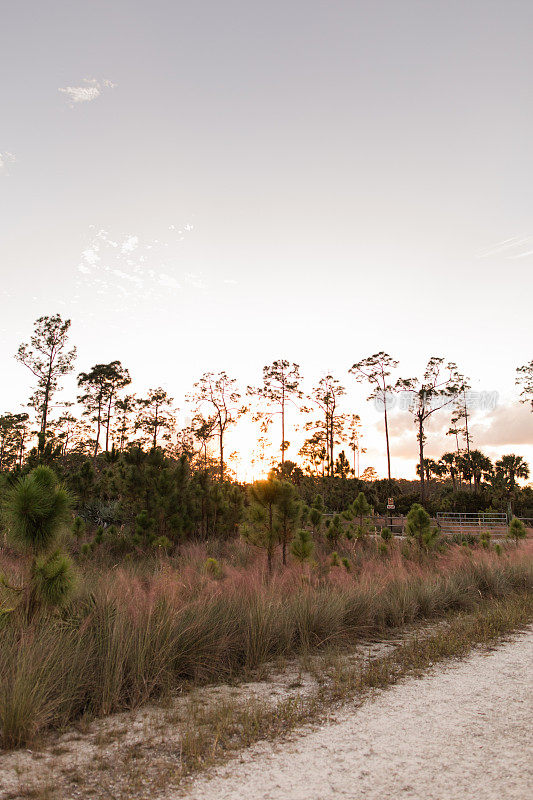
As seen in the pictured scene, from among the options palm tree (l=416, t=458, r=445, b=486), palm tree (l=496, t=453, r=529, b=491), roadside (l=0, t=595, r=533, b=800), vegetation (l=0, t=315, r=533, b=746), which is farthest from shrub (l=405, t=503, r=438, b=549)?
palm tree (l=416, t=458, r=445, b=486)

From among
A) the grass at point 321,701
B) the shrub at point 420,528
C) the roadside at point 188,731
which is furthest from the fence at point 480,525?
the roadside at point 188,731

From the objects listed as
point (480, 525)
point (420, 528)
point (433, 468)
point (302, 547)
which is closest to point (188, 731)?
point (302, 547)

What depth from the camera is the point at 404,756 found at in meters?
3.12

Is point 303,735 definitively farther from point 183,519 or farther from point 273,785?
point 183,519

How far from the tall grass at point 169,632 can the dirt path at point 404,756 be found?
50.3 inches

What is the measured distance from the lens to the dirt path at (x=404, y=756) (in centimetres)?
269

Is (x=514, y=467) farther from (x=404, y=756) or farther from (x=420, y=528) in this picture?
(x=404, y=756)

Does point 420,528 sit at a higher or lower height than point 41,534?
lower

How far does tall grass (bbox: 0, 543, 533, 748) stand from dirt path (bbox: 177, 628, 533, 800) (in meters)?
1.28

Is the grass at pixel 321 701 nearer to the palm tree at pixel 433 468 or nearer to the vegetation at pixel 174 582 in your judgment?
the vegetation at pixel 174 582

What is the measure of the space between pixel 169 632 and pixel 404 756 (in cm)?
228

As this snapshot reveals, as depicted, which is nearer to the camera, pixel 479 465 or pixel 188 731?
pixel 188 731

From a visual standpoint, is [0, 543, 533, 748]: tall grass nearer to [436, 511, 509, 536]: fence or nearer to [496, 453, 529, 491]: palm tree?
[436, 511, 509, 536]: fence

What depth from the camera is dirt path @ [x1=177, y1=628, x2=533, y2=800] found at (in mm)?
2693
